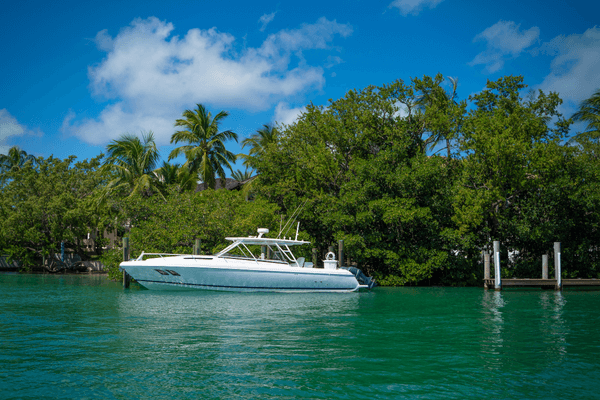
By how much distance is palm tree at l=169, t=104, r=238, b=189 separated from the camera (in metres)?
36.2

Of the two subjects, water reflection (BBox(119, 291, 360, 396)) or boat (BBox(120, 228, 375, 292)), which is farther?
boat (BBox(120, 228, 375, 292))

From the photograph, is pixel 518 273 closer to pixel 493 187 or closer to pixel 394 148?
pixel 493 187

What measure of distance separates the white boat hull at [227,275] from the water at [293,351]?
2.93m

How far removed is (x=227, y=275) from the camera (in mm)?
20219

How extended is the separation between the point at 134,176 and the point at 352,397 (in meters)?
31.9

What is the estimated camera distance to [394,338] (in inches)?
439

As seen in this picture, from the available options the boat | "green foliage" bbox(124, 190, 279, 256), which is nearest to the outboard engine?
the boat

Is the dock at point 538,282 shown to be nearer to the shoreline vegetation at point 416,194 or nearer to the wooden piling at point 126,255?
the shoreline vegetation at point 416,194

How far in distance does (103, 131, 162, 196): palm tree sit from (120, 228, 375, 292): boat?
1454 centimetres

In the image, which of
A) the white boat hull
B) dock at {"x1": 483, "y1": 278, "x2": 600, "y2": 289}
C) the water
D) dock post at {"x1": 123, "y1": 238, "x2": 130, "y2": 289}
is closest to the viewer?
the water

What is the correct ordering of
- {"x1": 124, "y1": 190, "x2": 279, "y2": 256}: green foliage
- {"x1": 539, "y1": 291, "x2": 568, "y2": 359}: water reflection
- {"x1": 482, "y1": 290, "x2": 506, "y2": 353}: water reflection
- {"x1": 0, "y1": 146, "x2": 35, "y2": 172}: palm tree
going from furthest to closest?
1. {"x1": 0, "y1": 146, "x2": 35, "y2": 172}: palm tree
2. {"x1": 124, "y1": 190, "x2": 279, "y2": 256}: green foliage
3. {"x1": 482, "y1": 290, "x2": 506, "y2": 353}: water reflection
4. {"x1": 539, "y1": 291, "x2": 568, "y2": 359}: water reflection

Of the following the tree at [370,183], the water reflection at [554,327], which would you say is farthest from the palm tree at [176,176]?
the water reflection at [554,327]

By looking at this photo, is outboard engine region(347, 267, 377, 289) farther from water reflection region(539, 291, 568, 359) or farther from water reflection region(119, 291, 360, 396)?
water reflection region(539, 291, 568, 359)

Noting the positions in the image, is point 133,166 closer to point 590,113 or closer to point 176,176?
point 176,176
